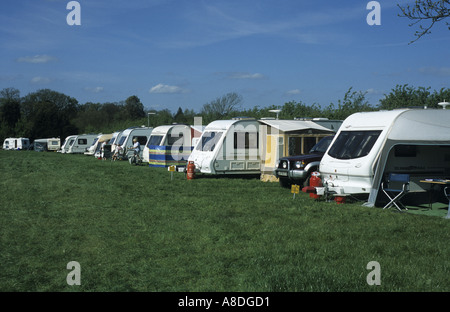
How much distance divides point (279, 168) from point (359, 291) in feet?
31.5

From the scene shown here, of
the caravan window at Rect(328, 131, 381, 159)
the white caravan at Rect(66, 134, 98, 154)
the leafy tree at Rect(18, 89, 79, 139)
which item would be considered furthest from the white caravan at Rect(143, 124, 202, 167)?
the leafy tree at Rect(18, 89, 79, 139)

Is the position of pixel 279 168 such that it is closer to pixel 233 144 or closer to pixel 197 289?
pixel 233 144

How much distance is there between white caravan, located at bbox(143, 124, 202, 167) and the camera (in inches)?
929

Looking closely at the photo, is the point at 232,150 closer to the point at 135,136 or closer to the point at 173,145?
the point at 173,145

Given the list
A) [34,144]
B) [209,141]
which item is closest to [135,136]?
[209,141]

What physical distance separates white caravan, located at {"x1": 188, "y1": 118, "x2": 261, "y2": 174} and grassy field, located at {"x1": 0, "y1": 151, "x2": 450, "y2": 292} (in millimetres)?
5022

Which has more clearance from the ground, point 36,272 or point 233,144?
point 233,144

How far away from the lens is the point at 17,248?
7234mm

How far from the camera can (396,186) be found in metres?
11.8

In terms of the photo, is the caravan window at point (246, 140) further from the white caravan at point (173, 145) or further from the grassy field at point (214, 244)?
the white caravan at point (173, 145)

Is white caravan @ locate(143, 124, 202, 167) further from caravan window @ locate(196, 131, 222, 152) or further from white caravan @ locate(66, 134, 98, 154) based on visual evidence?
white caravan @ locate(66, 134, 98, 154)

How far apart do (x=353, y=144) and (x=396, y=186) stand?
147 cm

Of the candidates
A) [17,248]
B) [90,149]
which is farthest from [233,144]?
[90,149]
